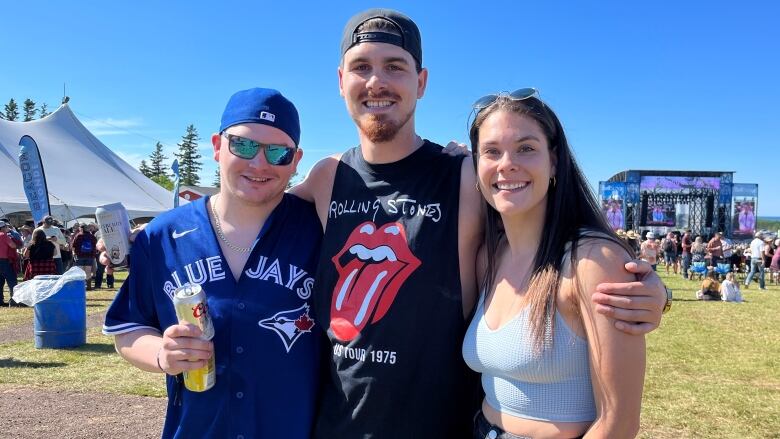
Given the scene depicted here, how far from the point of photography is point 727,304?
12984 millimetres

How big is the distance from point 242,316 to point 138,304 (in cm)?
47

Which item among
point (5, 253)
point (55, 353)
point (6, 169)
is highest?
point (6, 169)

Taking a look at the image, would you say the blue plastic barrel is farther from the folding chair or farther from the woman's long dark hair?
the folding chair

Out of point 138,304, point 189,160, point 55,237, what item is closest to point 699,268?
point 55,237

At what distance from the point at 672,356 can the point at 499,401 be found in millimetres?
6588

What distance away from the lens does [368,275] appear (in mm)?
Result: 2066

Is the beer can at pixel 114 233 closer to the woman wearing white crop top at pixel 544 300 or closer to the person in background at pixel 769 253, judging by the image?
the woman wearing white crop top at pixel 544 300

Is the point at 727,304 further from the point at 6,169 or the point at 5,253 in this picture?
the point at 6,169

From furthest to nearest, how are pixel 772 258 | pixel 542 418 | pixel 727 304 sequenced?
pixel 772 258
pixel 727 304
pixel 542 418

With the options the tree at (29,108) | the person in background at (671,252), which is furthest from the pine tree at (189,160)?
the person in background at (671,252)

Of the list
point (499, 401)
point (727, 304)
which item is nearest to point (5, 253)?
point (499, 401)

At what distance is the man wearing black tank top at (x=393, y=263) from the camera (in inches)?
77.5

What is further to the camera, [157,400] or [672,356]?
[672,356]

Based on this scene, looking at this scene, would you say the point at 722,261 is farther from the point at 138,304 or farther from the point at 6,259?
the point at 138,304
